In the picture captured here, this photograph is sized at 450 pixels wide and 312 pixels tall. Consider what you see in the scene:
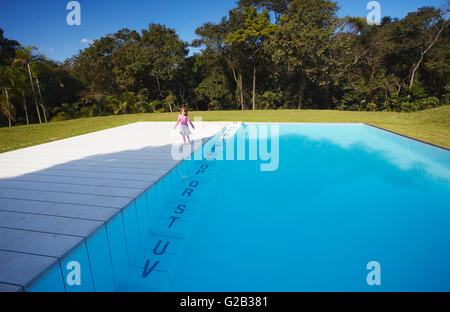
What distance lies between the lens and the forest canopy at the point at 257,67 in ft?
59.6

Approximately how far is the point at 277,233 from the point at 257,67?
22048 millimetres

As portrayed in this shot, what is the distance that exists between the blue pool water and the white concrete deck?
0.53 feet

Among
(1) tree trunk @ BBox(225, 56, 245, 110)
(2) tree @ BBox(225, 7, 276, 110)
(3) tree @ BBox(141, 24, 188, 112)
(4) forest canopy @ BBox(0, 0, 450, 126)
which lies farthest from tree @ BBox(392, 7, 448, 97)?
(3) tree @ BBox(141, 24, 188, 112)

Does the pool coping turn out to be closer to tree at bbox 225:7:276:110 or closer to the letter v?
the letter v

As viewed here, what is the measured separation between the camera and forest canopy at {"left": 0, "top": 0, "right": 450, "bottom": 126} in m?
18.2

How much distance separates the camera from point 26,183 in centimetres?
365

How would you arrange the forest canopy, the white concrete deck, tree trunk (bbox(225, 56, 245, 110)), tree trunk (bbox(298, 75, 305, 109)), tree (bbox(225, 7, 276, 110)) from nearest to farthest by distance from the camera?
the white concrete deck → the forest canopy → tree (bbox(225, 7, 276, 110)) → tree trunk (bbox(298, 75, 305, 109)) → tree trunk (bbox(225, 56, 245, 110))

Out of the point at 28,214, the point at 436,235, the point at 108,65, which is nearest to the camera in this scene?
the point at 28,214

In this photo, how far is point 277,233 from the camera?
11.2ft

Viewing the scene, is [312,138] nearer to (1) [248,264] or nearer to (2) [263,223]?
(2) [263,223]

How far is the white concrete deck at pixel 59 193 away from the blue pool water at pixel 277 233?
16cm

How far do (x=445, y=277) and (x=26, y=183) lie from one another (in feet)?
19.9

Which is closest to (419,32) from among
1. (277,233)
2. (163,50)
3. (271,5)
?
(271,5)
